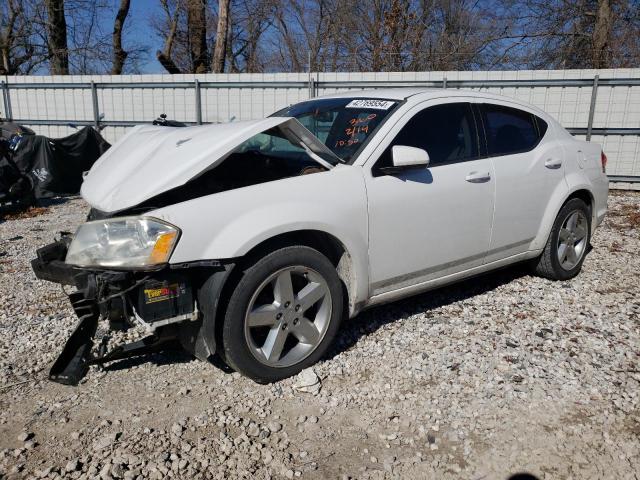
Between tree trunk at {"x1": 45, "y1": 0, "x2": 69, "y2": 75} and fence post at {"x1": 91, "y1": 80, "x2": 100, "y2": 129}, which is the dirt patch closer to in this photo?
fence post at {"x1": 91, "y1": 80, "x2": 100, "y2": 129}

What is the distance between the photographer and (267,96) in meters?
11.8

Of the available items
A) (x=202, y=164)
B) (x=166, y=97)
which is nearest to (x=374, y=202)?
(x=202, y=164)

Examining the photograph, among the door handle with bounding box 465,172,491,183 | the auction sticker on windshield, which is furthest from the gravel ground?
the auction sticker on windshield

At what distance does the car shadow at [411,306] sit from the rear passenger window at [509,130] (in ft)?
4.16

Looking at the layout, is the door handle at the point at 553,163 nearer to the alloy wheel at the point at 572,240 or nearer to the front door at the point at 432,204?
the alloy wheel at the point at 572,240

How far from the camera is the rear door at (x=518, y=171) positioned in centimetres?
408

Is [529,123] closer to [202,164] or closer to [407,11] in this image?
[202,164]

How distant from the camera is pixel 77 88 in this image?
12.6 m

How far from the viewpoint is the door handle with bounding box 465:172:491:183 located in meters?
3.81

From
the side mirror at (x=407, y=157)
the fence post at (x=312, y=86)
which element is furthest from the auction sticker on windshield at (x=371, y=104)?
the fence post at (x=312, y=86)

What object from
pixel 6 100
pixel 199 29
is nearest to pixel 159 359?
pixel 6 100

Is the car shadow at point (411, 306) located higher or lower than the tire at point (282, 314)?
lower

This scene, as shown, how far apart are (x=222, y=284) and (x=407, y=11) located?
759 inches

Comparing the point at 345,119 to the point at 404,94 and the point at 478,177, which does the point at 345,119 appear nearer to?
the point at 404,94
